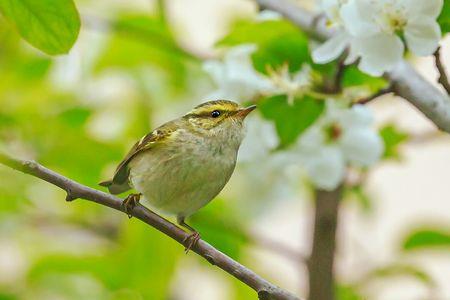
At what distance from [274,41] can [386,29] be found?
0.35 meters

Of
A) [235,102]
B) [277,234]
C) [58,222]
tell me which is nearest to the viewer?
[235,102]

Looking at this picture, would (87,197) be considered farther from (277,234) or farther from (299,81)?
(277,234)

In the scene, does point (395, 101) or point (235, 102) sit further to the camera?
point (395, 101)

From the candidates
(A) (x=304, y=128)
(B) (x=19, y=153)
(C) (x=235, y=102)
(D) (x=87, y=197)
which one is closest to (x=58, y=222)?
(B) (x=19, y=153)

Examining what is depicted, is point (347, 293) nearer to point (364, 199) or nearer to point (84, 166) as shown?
point (364, 199)

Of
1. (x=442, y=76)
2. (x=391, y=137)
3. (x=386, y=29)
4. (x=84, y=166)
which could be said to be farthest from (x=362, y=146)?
(x=84, y=166)

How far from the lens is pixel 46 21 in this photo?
56.1 inches

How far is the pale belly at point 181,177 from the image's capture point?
74.4 inches

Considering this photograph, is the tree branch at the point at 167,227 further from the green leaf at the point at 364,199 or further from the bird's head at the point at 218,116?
the green leaf at the point at 364,199

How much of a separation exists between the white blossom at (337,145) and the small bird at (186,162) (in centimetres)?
19

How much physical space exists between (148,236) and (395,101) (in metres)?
1.06

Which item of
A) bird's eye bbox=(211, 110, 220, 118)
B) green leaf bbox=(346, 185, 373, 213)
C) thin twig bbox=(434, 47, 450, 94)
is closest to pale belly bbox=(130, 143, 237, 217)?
bird's eye bbox=(211, 110, 220, 118)

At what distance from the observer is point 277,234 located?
19.4 ft

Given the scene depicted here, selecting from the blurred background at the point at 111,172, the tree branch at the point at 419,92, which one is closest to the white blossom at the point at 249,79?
the tree branch at the point at 419,92
